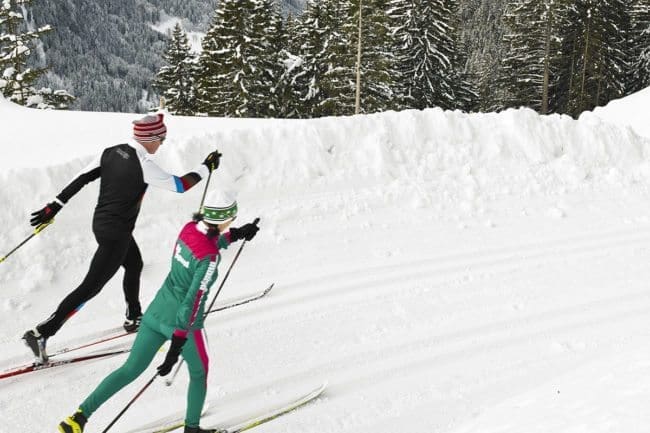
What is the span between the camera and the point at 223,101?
27.6 meters

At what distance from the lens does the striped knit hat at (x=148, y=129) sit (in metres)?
4.29

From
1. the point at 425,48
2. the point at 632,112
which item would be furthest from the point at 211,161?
the point at 425,48

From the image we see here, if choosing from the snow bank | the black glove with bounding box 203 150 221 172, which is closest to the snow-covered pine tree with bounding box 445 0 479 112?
the snow bank

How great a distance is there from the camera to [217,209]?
3.34m

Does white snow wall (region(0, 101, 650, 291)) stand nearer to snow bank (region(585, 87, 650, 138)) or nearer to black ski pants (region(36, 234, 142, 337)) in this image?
black ski pants (region(36, 234, 142, 337))

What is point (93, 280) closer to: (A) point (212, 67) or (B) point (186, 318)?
(B) point (186, 318)

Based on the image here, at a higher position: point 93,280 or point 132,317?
point 93,280

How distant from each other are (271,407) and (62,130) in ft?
24.0

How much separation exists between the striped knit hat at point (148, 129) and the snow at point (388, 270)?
209cm

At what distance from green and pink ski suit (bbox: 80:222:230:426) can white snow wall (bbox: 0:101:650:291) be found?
9.71ft

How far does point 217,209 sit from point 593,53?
32.6 metres

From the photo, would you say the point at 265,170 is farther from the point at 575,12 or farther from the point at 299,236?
the point at 575,12

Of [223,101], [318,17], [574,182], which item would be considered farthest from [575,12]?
[574,182]

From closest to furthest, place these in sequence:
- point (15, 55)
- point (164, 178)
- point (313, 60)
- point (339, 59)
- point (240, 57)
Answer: point (164, 178) < point (15, 55) < point (339, 59) < point (240, 57) < point (313, 60)
